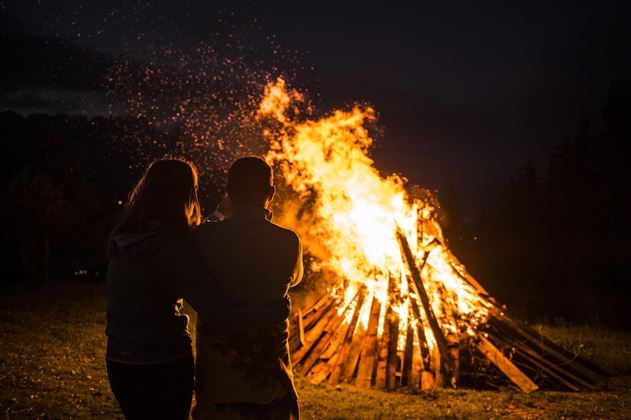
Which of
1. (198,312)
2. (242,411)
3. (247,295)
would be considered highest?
(247,295)

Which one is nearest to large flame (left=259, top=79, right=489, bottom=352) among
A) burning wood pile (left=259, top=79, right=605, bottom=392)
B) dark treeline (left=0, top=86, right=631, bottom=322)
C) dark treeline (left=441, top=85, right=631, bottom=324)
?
burning wood pile (left=259, top=79, right=605, bottom=392)

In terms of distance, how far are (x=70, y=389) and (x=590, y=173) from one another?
4803cm

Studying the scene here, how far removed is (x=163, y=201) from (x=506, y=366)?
758cm

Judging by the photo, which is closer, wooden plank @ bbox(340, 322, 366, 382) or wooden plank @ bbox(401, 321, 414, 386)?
wooden plank @ bbox(401, 321, 414, 386)

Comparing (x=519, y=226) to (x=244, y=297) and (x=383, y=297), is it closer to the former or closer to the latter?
(x=383, y=297)

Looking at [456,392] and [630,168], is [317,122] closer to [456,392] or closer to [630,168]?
[456,392]

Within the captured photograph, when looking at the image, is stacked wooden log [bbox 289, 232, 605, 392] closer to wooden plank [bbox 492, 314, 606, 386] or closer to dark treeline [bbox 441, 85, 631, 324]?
wooden plank [bbox 492, 314, 606, 386]

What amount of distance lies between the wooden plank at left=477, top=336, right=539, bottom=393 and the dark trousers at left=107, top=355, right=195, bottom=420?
682 cm

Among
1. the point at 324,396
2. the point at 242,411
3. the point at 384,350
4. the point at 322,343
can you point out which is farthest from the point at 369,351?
the point at 242,411

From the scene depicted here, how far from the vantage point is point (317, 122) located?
35.9 ft

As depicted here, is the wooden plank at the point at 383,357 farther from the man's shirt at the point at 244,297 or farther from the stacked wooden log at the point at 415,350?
the man's shirt at the point at 244,297

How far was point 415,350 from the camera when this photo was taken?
28.8ft

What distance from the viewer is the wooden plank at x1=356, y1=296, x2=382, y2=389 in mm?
8320

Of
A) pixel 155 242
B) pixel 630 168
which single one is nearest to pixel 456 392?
pixel 155 242
